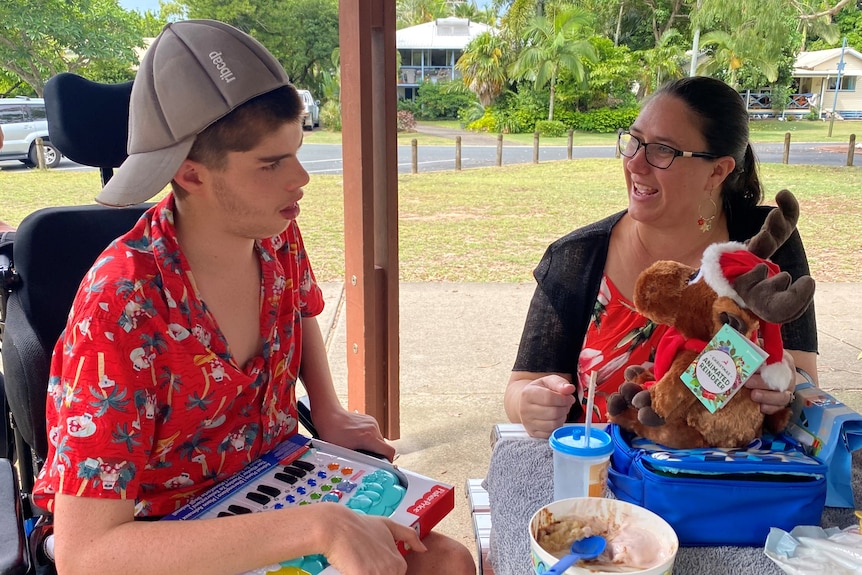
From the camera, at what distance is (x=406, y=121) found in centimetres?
2041

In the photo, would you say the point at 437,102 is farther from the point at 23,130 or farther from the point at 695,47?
the point at 23,130

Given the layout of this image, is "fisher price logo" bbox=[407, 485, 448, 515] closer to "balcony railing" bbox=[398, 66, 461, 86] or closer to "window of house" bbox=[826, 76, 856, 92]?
"balcony railing" bbox=[398, 66, 461, 86]

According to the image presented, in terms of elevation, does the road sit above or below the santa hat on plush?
below

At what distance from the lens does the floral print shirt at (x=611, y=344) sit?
1603 mm

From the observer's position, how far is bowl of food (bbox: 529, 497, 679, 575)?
2.82ft

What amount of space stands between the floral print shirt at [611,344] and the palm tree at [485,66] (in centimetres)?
1720

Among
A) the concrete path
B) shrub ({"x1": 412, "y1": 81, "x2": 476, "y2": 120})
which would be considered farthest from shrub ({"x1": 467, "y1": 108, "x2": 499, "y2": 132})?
the concrete path

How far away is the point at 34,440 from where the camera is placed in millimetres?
1430

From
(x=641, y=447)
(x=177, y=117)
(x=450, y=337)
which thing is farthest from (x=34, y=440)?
(x=450, y=337)

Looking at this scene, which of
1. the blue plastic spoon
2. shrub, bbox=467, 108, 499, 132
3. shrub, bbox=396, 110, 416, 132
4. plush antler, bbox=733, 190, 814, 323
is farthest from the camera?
shrub, bbox=396, 110, 416, 132

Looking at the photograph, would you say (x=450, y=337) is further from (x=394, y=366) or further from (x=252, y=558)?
(x=252, y=558)

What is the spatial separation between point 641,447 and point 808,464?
0.24m

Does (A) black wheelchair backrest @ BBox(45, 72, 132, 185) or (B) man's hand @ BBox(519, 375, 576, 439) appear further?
(A) black wheelchair backrest @ BBox(45, 72, 132, 185)

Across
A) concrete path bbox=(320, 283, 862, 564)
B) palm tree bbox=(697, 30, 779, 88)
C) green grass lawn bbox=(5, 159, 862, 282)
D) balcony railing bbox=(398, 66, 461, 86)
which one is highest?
balcony railing bbox=(398, 66, 461, 86)
